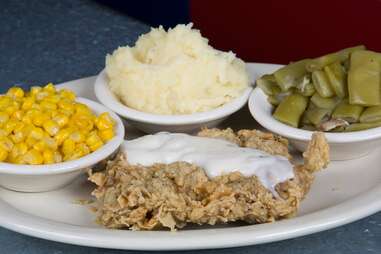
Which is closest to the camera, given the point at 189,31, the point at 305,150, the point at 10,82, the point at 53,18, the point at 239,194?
the point at 239,194

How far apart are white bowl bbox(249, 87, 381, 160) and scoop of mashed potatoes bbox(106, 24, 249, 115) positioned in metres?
0.14

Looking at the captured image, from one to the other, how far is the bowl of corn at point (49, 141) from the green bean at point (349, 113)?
65cm

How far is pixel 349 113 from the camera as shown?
2.52 metres

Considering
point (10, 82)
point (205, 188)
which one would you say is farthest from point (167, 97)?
point (10, 82)

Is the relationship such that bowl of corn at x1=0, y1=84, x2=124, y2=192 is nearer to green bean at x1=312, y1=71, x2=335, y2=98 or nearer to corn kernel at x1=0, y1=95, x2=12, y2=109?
corn kernel at x1=0, y1=95, x2=12, y2=109

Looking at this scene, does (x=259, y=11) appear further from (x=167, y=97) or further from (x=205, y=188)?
(x=205, y=188)

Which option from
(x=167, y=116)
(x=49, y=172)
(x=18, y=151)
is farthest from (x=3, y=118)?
(x=167, y=116)

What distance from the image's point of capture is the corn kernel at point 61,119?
2422 millimetres

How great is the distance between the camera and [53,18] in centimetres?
464

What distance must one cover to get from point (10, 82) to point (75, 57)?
0.47 metres

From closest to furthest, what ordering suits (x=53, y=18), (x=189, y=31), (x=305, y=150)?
(x=305, y=150), (x=189, y=31), (x=53, y=18)

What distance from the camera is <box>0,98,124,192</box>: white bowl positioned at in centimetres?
230

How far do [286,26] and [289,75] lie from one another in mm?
1216

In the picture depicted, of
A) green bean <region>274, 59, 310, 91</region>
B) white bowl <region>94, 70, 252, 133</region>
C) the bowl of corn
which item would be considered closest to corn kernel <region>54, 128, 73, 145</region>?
the bowl of corn
